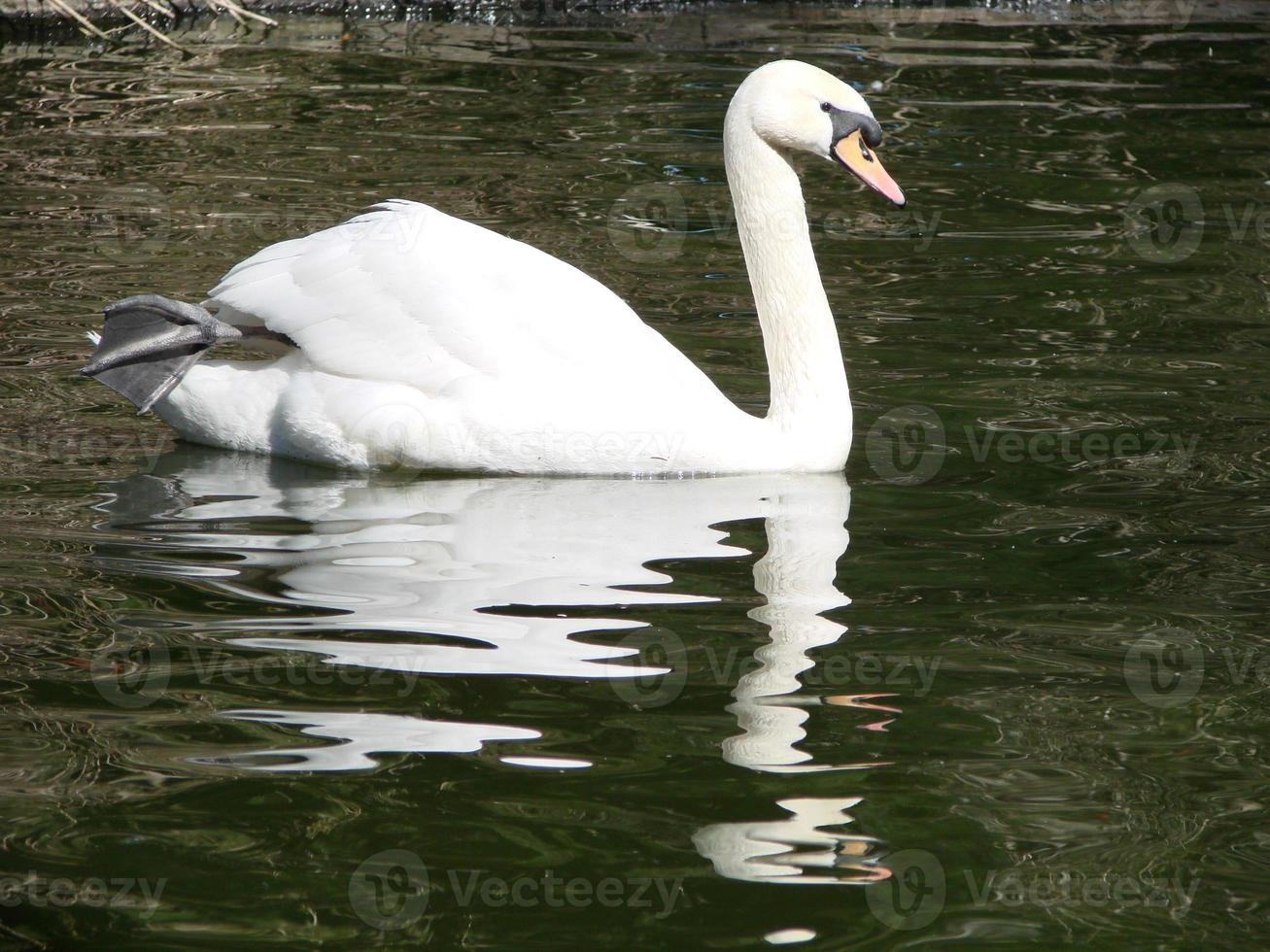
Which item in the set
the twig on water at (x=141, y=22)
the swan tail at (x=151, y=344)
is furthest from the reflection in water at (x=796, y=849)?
the twig on water at (x=141, y=22)

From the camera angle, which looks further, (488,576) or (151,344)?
(151,344)

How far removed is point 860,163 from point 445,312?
1527 mm

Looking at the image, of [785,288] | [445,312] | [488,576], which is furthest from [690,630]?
[785,288]

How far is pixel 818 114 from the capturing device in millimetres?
6285

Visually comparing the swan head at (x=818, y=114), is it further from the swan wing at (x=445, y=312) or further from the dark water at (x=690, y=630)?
the dark water at (x=690, y=630)

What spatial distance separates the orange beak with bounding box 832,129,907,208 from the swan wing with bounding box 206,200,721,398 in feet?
2.91

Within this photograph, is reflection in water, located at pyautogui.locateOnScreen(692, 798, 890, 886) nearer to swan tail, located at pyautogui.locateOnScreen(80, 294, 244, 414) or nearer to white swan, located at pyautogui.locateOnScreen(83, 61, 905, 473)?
white swan, located at pyautogui.locateOnScreen(83, 61, 905, 473)

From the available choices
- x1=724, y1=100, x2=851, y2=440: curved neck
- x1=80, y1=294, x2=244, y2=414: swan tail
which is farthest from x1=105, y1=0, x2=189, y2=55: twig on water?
x1=724, y1=100, x2=851, y2=440: curved neck

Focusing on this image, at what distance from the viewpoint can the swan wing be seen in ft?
20.0

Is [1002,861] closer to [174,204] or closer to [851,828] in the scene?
[851,828]

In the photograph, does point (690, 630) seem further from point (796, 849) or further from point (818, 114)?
point (818, 114)

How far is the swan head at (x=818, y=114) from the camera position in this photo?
627 centimetres

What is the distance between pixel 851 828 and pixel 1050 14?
1402cm

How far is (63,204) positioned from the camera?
31.6 feet
